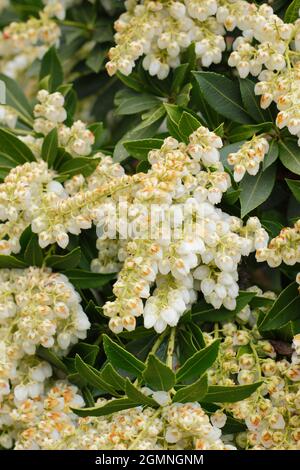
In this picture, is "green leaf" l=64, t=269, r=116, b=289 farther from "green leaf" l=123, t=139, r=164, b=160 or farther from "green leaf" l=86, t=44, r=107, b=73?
"green leaf" l=86, t=44, r=107, b=73

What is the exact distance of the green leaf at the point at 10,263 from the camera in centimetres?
226

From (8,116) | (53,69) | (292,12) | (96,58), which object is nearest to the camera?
(292,12)

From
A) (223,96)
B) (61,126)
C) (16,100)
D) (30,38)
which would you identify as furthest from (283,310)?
(30,38)

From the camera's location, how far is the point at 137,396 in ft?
6.29

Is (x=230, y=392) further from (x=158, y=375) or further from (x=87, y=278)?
(x=87, y=278)

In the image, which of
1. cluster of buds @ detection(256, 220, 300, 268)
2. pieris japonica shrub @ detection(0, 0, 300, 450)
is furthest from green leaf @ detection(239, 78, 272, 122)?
cluster of buds @ detection(256, 220, 300, 268)

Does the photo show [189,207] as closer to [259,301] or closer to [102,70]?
[259,301]

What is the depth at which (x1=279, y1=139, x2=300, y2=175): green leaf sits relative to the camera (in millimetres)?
2181

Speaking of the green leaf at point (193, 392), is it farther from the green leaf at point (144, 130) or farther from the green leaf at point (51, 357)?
the green leaf at point (144, 130)

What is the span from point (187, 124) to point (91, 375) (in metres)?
0.70

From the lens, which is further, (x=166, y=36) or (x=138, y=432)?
(x=166, y=36)

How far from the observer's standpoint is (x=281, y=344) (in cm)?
219
